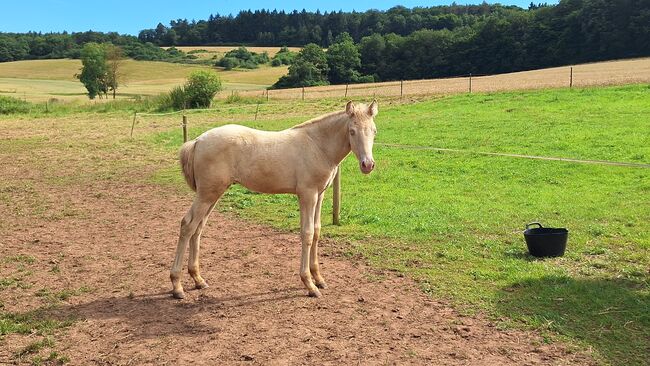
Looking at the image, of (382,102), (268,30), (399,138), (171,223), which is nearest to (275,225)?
(171,223)

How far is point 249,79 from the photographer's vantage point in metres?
87.1

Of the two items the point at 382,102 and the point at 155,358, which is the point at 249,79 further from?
the point at 155,358

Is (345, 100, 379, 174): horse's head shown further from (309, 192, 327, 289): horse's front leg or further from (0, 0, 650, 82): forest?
(0, 0, 650, 82): forest

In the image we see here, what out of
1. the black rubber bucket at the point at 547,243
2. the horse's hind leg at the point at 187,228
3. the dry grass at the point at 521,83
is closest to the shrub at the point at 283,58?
the dry grass at the point at 521,83

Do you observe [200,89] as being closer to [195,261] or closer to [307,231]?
[195,261]

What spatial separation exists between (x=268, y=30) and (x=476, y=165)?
445 ft

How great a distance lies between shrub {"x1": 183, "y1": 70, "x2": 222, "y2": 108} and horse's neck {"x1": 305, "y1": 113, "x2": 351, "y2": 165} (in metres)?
36.1

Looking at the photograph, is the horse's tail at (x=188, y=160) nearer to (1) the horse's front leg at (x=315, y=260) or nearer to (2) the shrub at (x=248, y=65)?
(1) the horse's front leg at (x=315, y=260)

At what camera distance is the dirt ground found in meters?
5.12

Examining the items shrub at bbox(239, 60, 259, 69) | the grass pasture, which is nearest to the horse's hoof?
the grass pasture

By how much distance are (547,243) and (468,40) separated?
271 feet

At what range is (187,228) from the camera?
21.6ft

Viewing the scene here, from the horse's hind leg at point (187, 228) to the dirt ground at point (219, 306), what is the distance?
19cm

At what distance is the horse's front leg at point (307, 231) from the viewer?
21.5 feet
